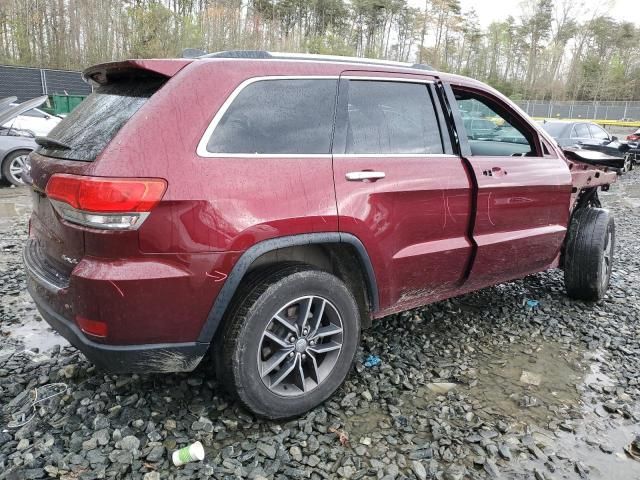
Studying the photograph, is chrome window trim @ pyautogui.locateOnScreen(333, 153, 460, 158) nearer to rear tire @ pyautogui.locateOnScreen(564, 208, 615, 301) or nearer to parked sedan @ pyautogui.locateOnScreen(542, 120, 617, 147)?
rear tire @ pyautogui.locateOnScreen(564, 208, 615, 301)

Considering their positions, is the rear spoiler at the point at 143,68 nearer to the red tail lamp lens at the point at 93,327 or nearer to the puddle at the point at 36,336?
the red tail lamp lens at the point at 93,327

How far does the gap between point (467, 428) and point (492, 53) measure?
202 ft

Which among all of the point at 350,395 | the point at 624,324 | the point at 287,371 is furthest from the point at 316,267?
the point at 624,324

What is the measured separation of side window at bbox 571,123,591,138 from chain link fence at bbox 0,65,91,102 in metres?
18.6

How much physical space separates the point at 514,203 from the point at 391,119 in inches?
46.0

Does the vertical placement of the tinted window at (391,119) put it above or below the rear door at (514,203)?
above

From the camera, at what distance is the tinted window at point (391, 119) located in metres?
2.70

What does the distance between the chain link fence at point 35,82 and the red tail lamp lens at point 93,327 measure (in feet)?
71.6

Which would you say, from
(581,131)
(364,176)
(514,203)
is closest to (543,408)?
(514,203)

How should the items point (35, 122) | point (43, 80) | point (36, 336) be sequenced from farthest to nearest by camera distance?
point (43, 80) < point (35, 122) < point (36, 336)

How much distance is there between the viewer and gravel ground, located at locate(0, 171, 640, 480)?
2.24 meters

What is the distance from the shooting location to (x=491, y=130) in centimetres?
531

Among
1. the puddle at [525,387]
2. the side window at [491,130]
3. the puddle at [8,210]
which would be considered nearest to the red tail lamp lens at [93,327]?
the puddle at [525,387]

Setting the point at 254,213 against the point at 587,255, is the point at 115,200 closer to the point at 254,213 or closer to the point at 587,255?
the point at 254,213
